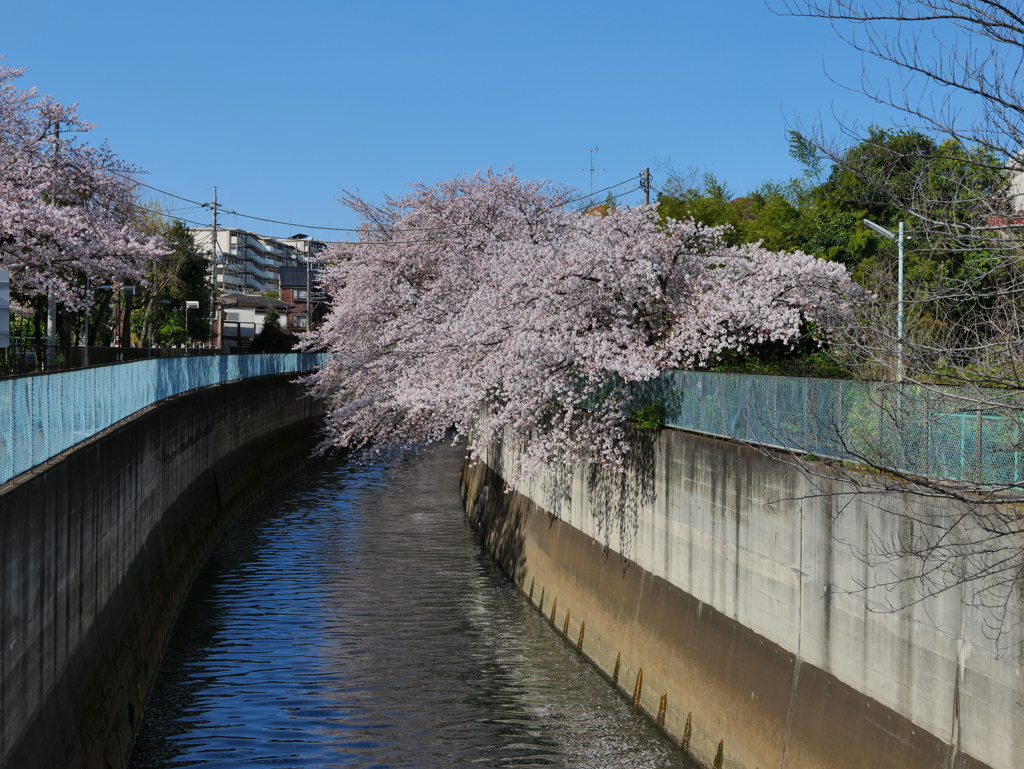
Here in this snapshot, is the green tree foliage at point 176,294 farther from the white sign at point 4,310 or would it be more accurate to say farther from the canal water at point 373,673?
the white sign at point 4,310

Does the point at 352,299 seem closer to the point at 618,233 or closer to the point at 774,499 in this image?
the point at 618,233

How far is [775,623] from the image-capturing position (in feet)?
43.1

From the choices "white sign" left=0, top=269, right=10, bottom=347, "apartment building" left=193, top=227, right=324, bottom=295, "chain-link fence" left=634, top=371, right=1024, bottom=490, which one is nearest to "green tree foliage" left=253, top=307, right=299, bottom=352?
"white sign" left=0, top=269, right=10, bottom=347

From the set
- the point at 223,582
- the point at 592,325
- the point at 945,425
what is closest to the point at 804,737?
the point at 945,425

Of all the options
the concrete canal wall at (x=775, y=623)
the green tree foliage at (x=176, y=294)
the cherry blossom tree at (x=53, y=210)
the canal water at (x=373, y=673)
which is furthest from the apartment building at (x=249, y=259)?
the concrete canal wall at (x=775, y=623)

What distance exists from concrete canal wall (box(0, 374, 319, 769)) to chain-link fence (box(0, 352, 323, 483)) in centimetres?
26

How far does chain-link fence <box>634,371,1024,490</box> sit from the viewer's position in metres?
9.44

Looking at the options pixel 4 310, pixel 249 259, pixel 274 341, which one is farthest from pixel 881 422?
pixel 249 259

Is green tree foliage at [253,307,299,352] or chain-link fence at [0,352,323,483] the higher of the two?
green tree foliage at [253,307,299,352]

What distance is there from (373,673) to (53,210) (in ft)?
57.3

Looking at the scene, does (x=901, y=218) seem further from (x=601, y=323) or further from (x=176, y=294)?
(x=176, y=294)

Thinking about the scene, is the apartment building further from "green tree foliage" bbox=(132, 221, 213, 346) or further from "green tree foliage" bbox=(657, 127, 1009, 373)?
"green tree foliage" bbox=(657, 127, 1009, 373)

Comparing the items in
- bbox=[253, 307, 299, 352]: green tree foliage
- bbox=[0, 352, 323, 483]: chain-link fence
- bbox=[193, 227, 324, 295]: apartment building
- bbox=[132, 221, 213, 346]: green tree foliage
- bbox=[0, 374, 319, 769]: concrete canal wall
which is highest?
bbox=[193, 227, 324, 295]: apartment building

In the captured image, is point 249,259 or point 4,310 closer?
point 4,310
